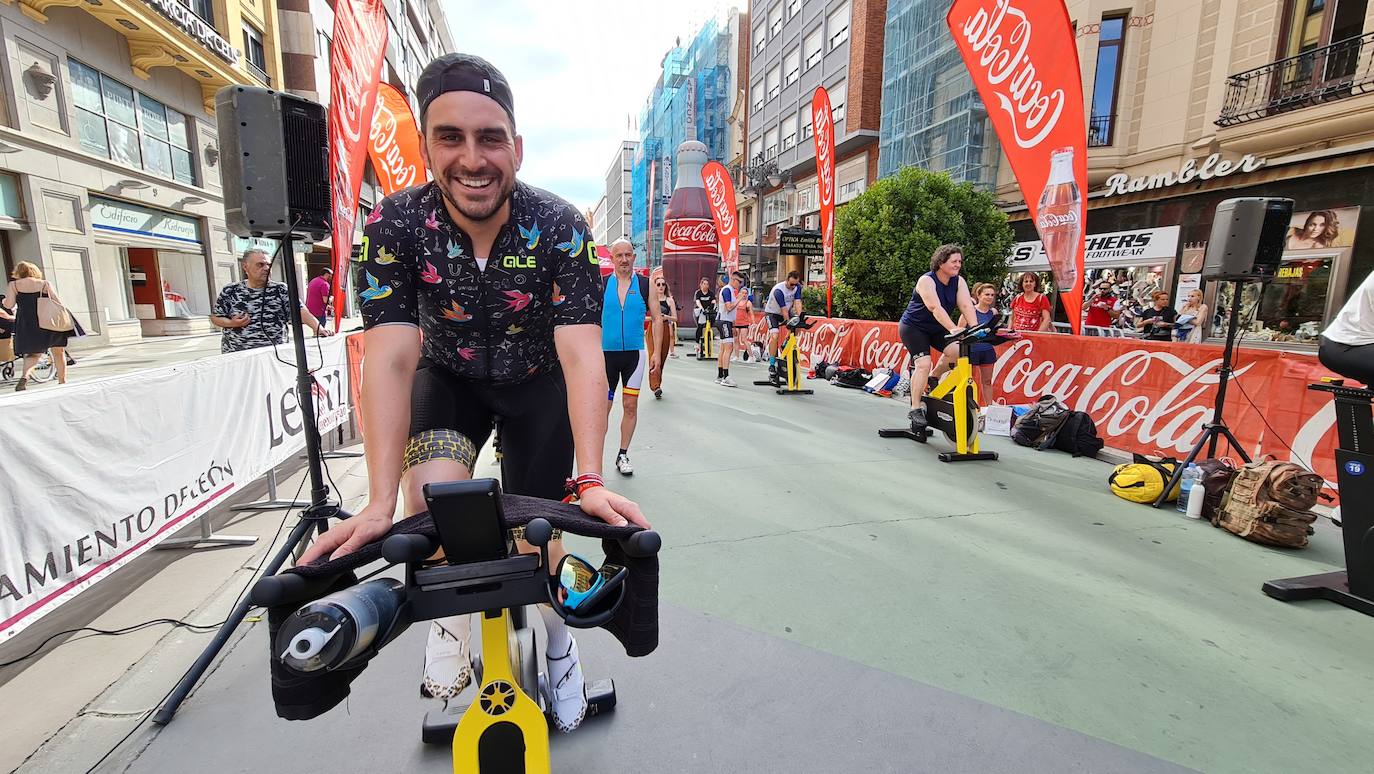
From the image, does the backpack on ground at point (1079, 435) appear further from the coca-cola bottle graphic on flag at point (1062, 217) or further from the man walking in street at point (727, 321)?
the man walking in street at point (727, 321)

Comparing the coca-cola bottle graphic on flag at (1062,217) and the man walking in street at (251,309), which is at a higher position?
the coca-cola bottle graphic on flag at (1062,217)

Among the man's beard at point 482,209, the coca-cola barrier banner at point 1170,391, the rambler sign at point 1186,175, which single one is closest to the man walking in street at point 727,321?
the coca-cola barrier banner at point 1170,391

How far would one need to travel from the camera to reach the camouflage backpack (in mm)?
3469

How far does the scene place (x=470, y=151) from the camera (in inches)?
58.6

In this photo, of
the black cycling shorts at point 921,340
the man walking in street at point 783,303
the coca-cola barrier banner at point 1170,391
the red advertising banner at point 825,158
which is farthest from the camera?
the red advertising banner at point 825,158

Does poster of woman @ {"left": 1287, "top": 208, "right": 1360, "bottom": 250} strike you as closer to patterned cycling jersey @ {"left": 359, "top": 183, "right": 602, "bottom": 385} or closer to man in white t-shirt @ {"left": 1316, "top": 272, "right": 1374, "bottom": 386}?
man in white t-shirt @ {"left": 1316, "top": 272, "right": 1374, "bottom": 386}

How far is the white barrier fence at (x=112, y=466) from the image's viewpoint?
2207 mm

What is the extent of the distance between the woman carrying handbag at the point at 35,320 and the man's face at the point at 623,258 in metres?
8.58

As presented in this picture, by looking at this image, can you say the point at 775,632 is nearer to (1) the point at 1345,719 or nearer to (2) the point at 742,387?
(1) the point at 1345,719

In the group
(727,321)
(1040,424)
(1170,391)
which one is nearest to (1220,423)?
(1170,391)

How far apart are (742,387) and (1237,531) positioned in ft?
22.1

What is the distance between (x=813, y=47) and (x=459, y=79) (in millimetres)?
31915

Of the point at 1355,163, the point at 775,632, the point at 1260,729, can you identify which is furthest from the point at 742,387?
the point at 1355,163

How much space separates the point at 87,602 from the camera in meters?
2.77
